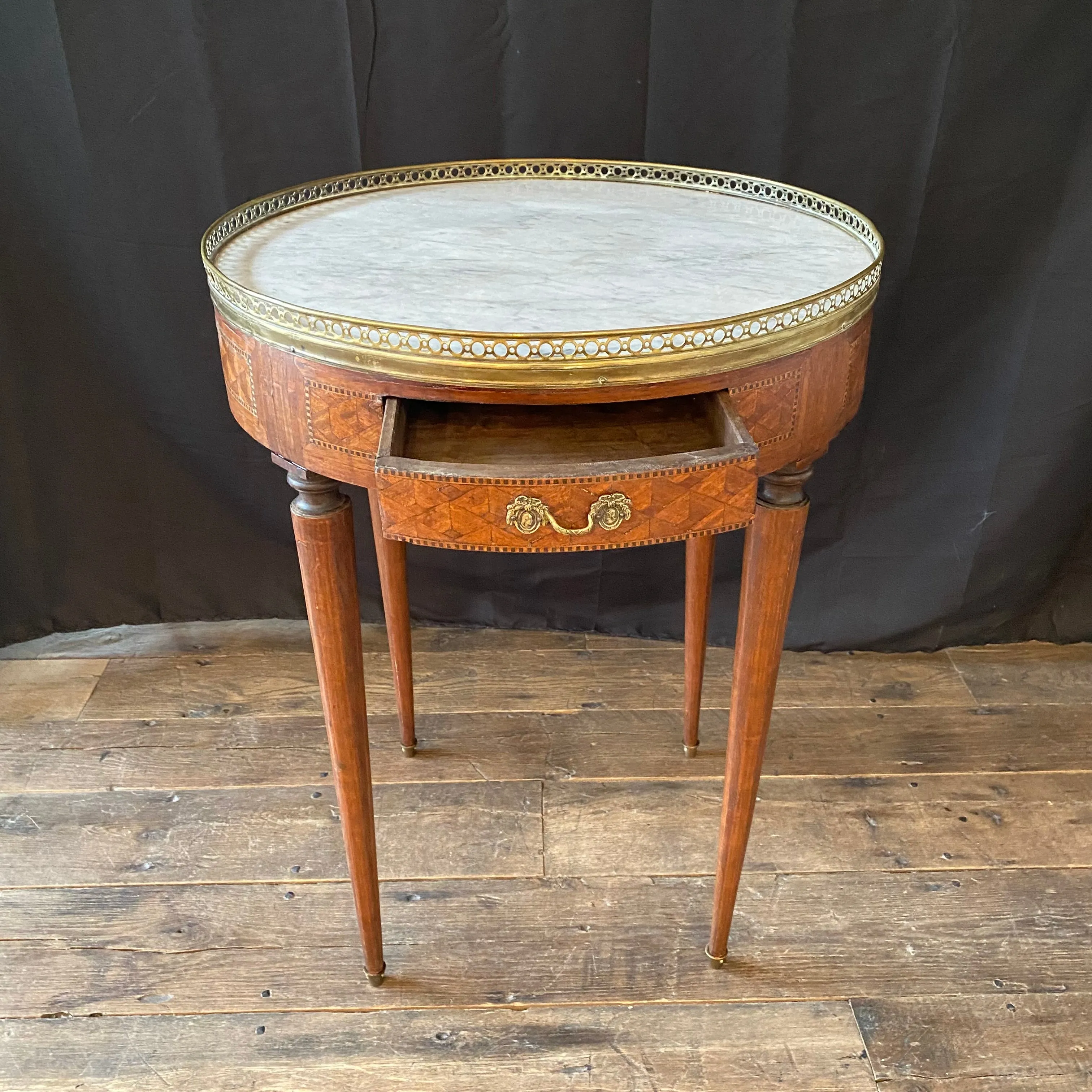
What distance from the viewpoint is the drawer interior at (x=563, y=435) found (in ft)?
2.75

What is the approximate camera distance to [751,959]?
131 cm

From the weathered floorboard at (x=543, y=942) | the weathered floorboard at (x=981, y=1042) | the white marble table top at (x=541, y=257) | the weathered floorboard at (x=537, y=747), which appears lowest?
the weathered floorboard at (x=537, y=747)

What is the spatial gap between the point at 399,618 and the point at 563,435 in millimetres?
654

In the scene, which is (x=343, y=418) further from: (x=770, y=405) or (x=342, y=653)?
(x=770, y=405)

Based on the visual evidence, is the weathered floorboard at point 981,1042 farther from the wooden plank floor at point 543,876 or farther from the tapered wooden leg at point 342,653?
the tapered wooden leg at point 342,653

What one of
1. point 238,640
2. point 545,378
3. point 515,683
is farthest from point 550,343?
point 238,640

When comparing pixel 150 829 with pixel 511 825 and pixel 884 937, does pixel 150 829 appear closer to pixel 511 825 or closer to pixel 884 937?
pixel 511 825

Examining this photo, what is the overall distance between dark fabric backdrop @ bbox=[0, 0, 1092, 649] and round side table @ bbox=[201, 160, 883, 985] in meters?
0.30

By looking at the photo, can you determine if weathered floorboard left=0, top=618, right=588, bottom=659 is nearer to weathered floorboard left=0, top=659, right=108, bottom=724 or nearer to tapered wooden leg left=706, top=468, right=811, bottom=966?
weathered floorboard left=0, top=659, right=108, bottom=724

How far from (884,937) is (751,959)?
18cm

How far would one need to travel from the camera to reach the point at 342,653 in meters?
1.08

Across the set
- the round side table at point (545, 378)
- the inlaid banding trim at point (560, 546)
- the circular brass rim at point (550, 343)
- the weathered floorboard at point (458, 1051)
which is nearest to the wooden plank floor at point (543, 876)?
the weathered floorboard at point (458, 1051)

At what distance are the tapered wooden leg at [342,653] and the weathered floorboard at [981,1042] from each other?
62 centimetres

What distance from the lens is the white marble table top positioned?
0.94m
